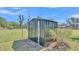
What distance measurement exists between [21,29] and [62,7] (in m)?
0.44

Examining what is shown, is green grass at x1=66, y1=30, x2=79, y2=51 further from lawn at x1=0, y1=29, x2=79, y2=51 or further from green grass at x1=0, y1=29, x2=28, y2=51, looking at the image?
green grass at x1=0, y1=29, x2=28, y2=51

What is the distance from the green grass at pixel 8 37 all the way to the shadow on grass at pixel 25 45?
4 cm

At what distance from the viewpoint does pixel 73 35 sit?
2.35 meters

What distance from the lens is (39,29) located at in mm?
2371

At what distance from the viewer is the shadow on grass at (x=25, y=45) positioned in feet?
7.76

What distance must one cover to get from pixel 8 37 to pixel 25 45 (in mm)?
180

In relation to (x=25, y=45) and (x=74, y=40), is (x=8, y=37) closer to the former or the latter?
(x=25, y=45)

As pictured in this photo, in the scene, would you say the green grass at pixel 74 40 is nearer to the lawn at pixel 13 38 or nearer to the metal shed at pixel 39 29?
the lawn at pixel 13 38

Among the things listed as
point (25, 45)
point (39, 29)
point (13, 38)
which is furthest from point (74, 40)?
point (13, 38)

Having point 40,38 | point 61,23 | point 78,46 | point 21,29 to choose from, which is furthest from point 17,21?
point 78,46

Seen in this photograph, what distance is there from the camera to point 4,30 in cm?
236
